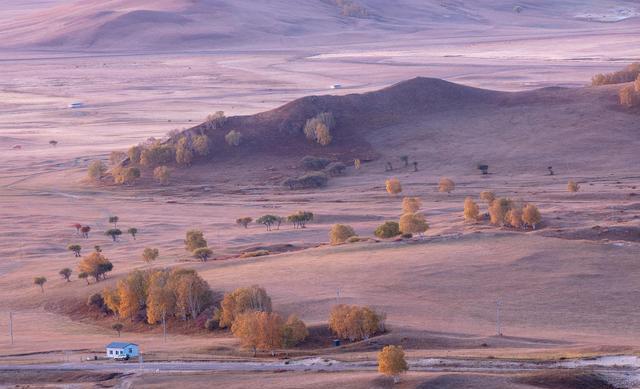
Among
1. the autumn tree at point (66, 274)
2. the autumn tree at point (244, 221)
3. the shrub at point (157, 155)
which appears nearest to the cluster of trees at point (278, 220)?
the autumn tree at point (244, 221)

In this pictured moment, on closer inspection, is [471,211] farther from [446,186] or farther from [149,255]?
[149,255]

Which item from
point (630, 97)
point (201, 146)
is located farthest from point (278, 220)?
point (630, 97)

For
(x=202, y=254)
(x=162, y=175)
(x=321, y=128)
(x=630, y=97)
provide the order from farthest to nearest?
(x=630, y=97) < (x=321, y=128) < (x=162, y=175) < (x=202, y=254)

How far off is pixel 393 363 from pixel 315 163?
54.2 m

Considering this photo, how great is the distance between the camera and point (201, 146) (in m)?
85.6

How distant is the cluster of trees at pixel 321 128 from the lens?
287 ft

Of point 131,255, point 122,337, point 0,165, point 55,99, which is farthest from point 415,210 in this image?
point 55,99

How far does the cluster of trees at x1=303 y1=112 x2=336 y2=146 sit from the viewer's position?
87.6 metres

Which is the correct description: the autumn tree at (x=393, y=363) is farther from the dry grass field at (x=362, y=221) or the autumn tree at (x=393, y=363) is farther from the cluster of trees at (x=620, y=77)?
the cluster of trees at (x=620, y=77)

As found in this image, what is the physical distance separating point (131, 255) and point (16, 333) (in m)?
15.2

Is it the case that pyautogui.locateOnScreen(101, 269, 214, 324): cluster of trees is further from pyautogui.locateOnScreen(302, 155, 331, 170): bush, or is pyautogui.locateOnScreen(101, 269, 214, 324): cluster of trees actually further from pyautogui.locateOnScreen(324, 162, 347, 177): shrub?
pyautogui.locateOnScreen(302, 155, 331, 170): bush

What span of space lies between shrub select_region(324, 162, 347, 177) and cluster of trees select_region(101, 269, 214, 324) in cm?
3635

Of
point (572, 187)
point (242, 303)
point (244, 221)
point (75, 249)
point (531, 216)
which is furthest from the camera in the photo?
point (572, 187)

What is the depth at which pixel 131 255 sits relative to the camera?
5616 cm
